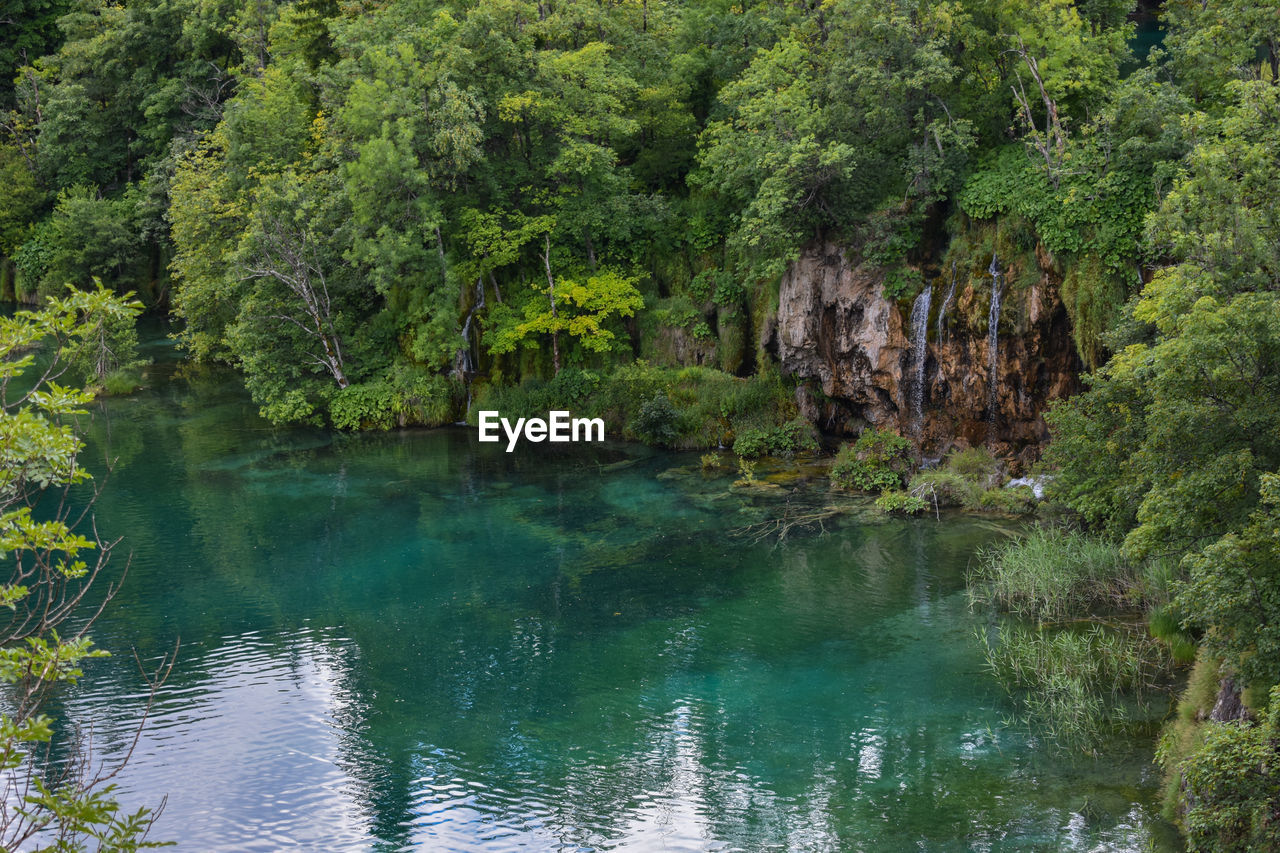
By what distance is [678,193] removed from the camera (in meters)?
34.7

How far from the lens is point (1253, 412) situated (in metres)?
12.4

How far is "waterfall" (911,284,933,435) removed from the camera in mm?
26438

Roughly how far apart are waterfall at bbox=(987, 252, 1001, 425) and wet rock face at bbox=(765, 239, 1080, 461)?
0.06m

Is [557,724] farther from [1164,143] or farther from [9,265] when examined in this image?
[9,265]

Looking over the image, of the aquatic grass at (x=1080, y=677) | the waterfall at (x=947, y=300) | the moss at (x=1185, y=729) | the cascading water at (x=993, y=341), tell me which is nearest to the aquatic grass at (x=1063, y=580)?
the aquatic grass at (x=1080, y=677)

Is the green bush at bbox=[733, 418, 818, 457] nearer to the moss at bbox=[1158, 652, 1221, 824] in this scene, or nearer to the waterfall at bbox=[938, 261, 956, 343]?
the waterfall at bbox=[938, 261, 956, 343]

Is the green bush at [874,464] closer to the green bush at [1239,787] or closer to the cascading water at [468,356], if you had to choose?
the cascading water at [468,356]

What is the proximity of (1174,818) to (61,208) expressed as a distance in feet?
168

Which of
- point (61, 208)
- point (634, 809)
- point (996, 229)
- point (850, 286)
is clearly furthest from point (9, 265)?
point (634, 809)

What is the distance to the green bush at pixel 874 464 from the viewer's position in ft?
82.9

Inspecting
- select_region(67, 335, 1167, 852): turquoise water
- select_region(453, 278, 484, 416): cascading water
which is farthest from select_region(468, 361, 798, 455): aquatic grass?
select_region(453, 278, 484, 416): cascading water

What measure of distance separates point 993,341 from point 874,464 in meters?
4.03

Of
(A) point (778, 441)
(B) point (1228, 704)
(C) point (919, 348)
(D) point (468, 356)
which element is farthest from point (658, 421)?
(B) point (1228, 704)

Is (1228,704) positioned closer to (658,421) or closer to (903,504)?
(903,504)
